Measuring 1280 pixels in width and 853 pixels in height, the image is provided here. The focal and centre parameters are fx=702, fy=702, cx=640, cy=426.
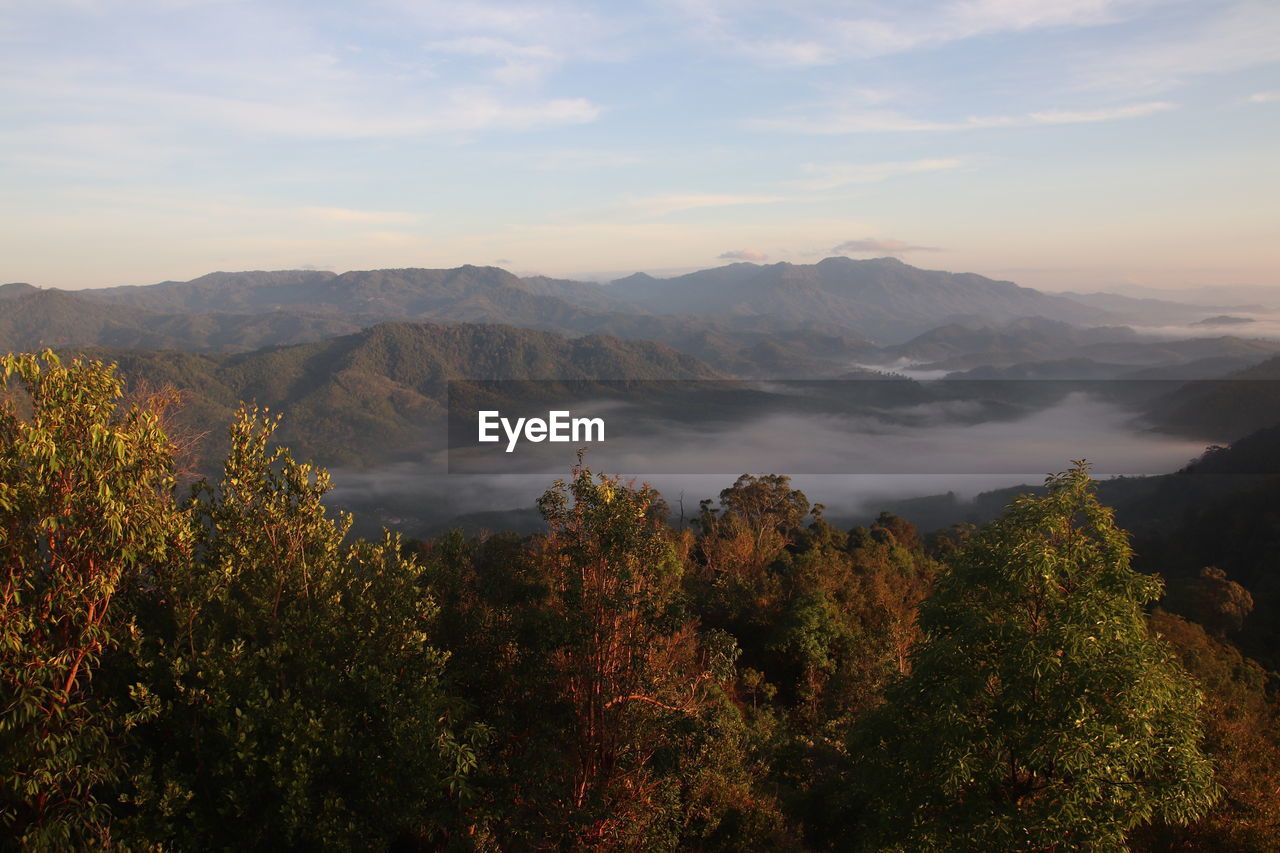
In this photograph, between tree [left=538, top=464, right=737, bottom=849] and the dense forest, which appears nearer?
the dense forest

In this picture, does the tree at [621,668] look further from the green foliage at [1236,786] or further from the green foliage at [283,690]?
the green foliage at [1236,786]

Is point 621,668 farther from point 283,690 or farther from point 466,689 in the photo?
point 283,690

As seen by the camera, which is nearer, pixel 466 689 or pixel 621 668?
pixel 621 668

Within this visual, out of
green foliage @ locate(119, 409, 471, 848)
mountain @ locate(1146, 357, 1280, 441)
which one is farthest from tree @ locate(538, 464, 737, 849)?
mountain @ locate(1146, 357, 1280, 441)

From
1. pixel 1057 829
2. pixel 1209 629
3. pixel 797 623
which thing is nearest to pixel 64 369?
pixel 1057 829

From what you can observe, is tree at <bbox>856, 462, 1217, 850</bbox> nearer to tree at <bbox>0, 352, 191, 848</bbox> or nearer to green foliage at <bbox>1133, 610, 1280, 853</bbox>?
green foliage at <bbox>1133, 610, 1280, 853</bbox>

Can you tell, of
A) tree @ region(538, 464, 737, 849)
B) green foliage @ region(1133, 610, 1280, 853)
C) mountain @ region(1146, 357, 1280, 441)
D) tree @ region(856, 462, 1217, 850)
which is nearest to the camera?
tree @ region(856, 462, 1217, 850)

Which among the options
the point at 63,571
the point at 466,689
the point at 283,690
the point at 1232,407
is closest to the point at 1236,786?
the point at 466,689

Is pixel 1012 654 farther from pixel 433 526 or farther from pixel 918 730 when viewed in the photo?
pixel 433 526
